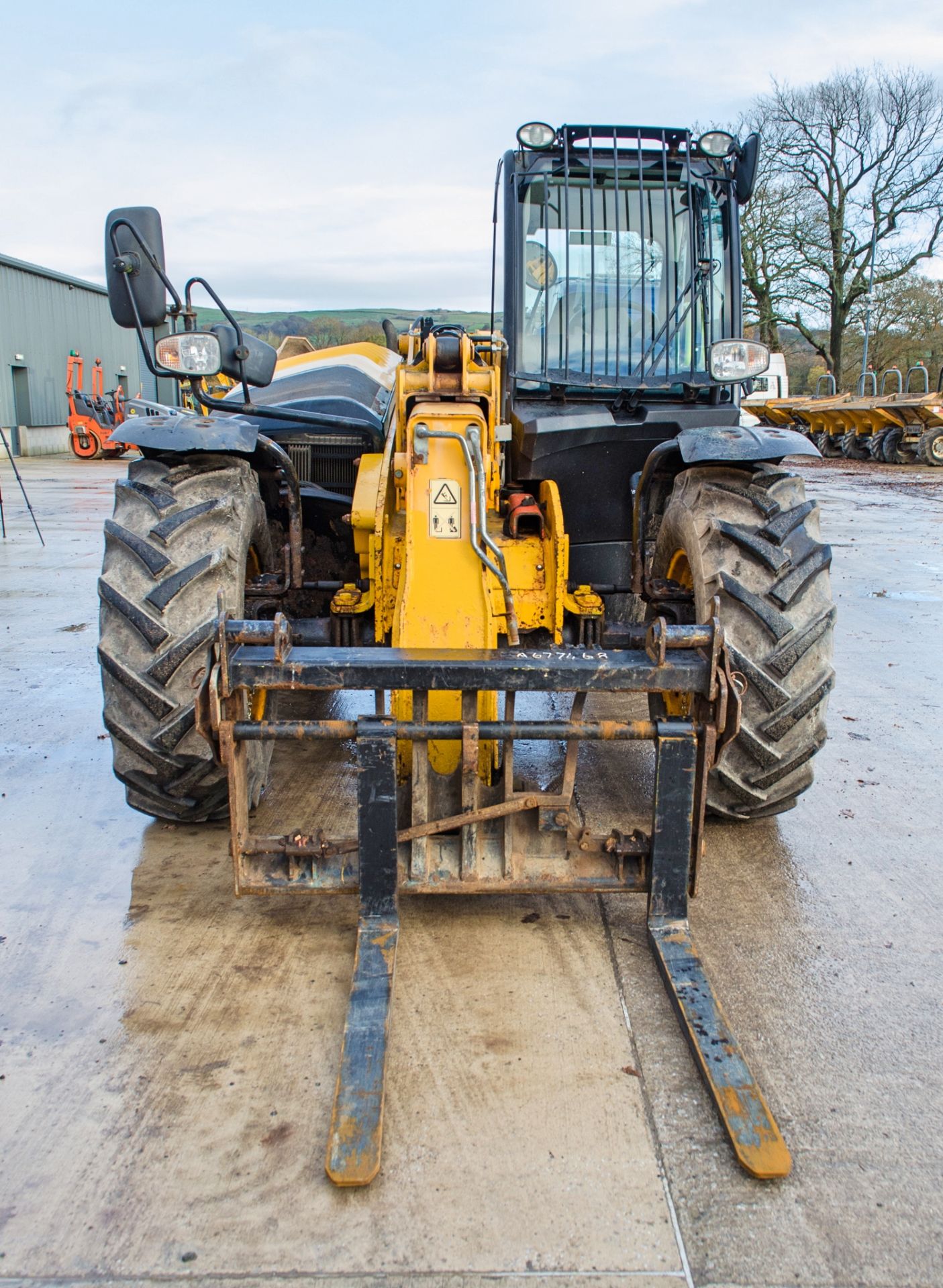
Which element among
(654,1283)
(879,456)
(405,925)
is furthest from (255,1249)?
(879,456)

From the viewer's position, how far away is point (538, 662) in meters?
3.00

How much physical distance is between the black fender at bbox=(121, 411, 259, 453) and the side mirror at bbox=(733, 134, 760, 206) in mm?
2584

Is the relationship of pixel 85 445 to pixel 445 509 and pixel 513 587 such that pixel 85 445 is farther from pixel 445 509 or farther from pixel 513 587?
pixel 445 509

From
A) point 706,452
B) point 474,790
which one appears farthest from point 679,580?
point 474,790

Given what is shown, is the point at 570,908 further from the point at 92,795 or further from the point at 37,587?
the point at 37,587

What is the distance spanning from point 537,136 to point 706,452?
1856 mm

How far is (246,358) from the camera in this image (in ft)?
13.0

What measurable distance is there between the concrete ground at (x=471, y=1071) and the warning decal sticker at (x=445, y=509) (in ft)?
4.06

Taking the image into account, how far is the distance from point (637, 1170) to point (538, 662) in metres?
1.32

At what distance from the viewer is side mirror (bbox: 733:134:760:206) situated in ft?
15.8

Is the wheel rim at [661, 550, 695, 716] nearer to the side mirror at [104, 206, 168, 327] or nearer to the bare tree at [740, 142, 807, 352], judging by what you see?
the side mirror at [104, 206, 168, 327]

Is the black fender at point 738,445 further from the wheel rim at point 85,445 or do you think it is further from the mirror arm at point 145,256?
the wheel rim at point 85,445

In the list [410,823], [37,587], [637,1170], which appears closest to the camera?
[637,1170]

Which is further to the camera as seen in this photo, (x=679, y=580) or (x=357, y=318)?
(x=357, y=318)
